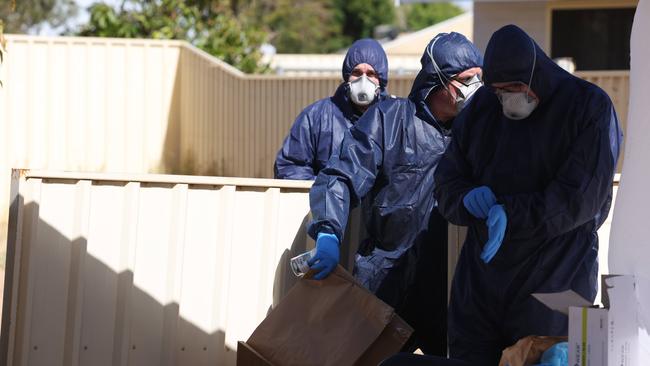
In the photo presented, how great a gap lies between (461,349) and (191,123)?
1351 cm

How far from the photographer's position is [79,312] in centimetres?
554

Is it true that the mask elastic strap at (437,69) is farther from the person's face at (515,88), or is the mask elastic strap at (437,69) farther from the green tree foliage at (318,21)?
the green tree foliage at (318,21)

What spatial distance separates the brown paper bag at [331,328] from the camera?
476 centimetres

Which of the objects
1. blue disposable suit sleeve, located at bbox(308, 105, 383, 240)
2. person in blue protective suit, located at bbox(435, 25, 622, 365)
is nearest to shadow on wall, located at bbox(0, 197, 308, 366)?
blue disposable suit sleeve, located at bbox(308, 105, 383, 240)

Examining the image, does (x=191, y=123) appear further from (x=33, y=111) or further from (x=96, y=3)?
(x=96, y=3)

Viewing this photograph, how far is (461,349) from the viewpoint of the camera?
449cm

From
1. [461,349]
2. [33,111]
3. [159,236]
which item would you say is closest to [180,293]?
[159,236]

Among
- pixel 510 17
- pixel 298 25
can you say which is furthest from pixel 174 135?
pixel 298 25

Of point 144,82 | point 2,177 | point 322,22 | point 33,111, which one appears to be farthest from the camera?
point 322,22

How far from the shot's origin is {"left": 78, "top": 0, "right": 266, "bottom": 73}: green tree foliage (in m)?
19.6

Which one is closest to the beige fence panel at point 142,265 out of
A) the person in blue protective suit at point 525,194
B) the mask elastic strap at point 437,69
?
the mask elastic strap at point 437,69

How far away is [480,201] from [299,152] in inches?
92.0

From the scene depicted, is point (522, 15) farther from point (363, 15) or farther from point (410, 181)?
point (363, 15)

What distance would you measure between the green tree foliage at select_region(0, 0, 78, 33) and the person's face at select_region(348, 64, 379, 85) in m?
35.2
